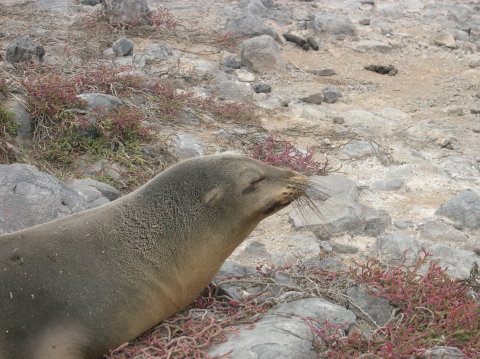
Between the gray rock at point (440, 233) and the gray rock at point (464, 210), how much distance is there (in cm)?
21

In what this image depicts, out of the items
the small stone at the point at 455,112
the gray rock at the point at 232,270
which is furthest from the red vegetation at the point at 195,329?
the small stone at the point at 455,112

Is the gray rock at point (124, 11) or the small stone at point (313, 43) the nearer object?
the gray rock at point (124, 11)

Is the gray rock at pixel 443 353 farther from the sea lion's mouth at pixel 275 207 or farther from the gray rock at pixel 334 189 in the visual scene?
the gray rock at pixel 334 189

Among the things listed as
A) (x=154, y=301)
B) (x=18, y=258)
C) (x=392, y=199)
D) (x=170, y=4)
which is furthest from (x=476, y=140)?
(x=170, y=4)

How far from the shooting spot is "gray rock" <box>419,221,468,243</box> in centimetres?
545

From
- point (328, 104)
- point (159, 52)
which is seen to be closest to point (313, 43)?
point (328, 104)

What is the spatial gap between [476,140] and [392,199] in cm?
230

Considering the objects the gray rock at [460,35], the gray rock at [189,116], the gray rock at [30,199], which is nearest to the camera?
the gray rock at [30,199]

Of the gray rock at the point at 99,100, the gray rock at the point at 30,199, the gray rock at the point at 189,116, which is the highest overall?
the gray rock at the point at 30,199

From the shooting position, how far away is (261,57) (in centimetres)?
1011

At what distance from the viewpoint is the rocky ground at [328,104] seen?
17.4 feet

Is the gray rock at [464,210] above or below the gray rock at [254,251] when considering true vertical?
above

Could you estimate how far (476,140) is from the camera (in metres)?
7.96

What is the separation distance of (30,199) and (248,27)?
25.4ft
